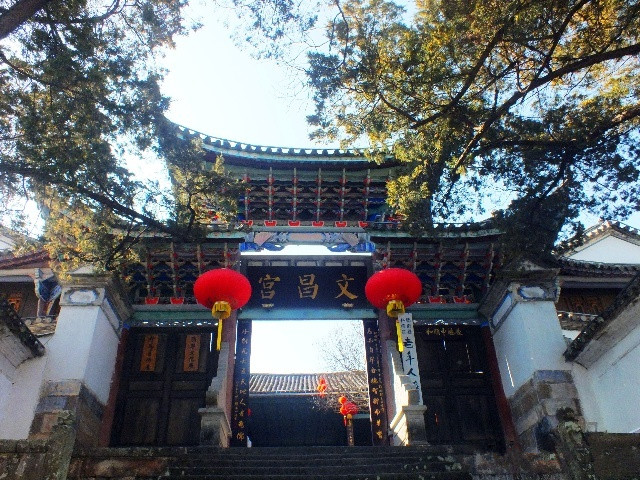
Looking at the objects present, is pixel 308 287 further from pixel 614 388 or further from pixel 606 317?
pixel 614 388

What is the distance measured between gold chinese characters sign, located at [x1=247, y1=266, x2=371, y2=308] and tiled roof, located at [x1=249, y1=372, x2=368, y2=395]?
15.3 feet

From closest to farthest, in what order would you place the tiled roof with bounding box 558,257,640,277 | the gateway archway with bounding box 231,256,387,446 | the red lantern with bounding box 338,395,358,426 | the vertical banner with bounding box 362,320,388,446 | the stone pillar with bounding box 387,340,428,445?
the stone pillar with bounding box 387,340,428,445 < the vertical banner with bounding box 362,320,388,446 < the gateway archway with bounding box 231,256,387,446 < the tiled roof with bounding box 558,257,640,277 < the red lantern with bounding box 338,395,358,426

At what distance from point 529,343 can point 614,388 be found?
127cm

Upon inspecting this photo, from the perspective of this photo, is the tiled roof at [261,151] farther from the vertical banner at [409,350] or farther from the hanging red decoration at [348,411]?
the hanging red decoration at [348,411]

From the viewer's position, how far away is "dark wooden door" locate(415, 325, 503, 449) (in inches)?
343

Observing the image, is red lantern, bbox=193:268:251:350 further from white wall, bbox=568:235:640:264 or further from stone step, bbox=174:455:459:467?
white wall, bbox=568:235:640:264

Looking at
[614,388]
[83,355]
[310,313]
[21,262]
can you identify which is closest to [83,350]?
[83,355]

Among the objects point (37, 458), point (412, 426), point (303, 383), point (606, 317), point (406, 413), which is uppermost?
point (303, 383)

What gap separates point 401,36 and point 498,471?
5304 mm

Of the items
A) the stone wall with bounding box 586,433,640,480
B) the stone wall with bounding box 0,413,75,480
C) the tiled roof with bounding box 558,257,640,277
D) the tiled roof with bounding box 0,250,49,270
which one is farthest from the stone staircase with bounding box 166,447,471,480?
the tiled roof with bounding box 0,250,49,270

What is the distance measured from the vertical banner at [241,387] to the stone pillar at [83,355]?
6.64 feet

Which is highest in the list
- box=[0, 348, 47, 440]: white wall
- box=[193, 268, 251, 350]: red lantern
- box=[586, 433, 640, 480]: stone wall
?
box=[193, 268, 251, 350]: red lantern

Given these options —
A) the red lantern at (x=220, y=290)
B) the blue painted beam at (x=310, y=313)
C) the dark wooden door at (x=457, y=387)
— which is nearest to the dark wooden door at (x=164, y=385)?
the blue painted beam at (x=310, y=313)

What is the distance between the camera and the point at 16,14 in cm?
534
